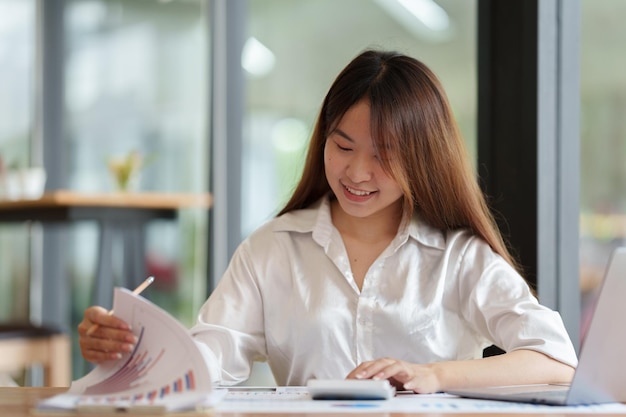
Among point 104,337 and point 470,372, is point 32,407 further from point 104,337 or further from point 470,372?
point 470,372

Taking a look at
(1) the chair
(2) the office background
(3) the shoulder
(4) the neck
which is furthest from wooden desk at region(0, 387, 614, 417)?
(1) the chair

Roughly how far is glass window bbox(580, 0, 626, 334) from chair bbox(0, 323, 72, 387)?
1.72 metres

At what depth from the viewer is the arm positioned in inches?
53.5

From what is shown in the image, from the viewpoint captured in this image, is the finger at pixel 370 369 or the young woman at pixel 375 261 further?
the young woman at pixel 375 261

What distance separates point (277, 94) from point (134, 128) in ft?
3.38

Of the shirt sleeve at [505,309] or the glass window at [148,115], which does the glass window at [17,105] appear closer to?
the glass window at [148,115]

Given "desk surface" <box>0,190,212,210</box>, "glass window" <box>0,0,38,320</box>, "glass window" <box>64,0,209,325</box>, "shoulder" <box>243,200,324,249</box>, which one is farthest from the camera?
"glass window" <box>0,0,38,320</box>

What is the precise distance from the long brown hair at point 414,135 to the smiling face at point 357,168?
2cm

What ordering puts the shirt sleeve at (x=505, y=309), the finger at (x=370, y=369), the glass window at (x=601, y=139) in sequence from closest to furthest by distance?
the finger at (x=370, y=369) < the shirt sleeve at (x=505, y=309) < the glass window at (x=601, y=139)

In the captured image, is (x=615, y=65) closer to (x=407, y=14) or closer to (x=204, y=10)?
(x=407, y=14)

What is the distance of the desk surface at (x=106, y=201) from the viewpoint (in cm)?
332

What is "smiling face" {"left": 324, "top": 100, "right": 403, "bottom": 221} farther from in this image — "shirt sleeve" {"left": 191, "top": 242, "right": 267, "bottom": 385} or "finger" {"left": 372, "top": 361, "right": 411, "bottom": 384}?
"finger" {"left": 372, "top": 361, "right": 411, "bottom": 384}

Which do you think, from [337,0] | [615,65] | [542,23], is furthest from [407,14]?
[542,23]

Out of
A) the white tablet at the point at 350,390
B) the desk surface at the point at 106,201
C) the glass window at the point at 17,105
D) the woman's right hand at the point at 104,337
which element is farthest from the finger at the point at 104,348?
the glass window at the point at 17,105
